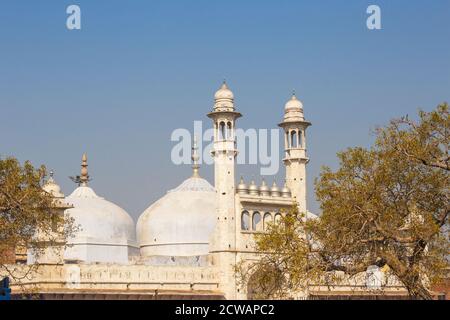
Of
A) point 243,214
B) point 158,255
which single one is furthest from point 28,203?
point 158,255

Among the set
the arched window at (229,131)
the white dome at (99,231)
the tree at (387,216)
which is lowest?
the tree at (387,216)

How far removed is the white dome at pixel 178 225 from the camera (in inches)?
2270

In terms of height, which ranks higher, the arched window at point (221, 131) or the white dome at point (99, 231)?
the arched window at point (221, 131)

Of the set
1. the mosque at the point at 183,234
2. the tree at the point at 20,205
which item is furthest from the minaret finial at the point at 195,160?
the tree at the point at 20,205

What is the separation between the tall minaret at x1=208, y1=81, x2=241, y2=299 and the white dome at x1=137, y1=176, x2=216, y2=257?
5.03 meters

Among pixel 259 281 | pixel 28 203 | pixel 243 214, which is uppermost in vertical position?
pixel 243 214

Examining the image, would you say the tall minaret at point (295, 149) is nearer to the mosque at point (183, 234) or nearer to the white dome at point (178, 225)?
the mosque at point (183, 234)

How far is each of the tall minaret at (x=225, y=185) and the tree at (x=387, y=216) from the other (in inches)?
849

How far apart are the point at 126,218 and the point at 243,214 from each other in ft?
30.9

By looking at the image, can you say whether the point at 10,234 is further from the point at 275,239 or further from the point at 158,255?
the point at 158,255

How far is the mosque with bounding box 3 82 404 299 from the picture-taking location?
47250 mm

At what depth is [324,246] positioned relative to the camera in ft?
94.7
